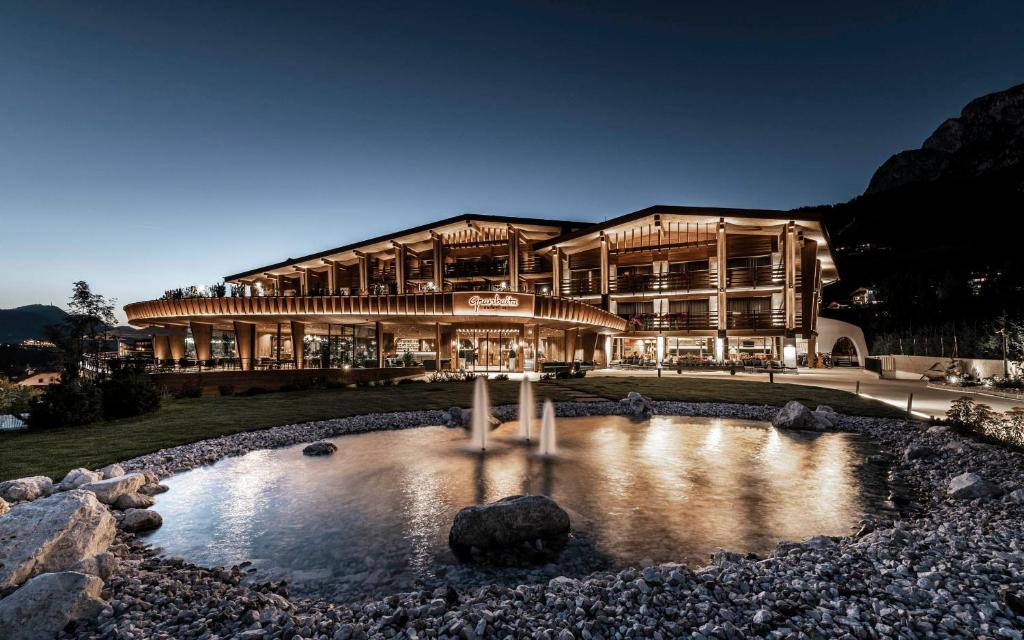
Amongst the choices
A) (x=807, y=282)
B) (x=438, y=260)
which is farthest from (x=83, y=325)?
(x=807, y=282)

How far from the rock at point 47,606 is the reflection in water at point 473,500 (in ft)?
5.61

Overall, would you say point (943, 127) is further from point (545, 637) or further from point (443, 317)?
point (545, 637)

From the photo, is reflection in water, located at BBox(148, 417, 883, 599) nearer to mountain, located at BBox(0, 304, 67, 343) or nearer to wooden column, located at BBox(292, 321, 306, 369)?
wooden column, located at BBox(292, 321, 306, 369)

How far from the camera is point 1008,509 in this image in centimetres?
650

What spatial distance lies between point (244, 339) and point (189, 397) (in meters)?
17.8

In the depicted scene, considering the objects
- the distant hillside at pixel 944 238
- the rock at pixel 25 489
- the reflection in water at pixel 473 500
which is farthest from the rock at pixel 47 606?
the distant hillside at pixel 944 238

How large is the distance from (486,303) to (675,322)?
21985 mm

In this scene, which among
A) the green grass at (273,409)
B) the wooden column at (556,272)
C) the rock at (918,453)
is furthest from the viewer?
the wooden column at (556,272)

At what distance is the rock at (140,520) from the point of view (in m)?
6.68

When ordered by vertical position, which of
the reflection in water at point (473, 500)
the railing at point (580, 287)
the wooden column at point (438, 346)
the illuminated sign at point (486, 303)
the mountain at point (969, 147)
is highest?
the mountain at point (969, 147)

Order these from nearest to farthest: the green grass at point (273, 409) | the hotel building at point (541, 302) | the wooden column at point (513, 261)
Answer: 1. the green grass at point (273, 409)
2. the hotel building at point (541, 302)
3. the wooden column at point (513, 261)

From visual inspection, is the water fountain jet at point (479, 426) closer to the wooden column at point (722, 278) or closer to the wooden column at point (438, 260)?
the wooden column at point (722, 278)

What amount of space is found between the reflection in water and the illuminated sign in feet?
55.9

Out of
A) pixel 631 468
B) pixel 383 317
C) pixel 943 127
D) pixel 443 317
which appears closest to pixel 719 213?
pixel 443 317
